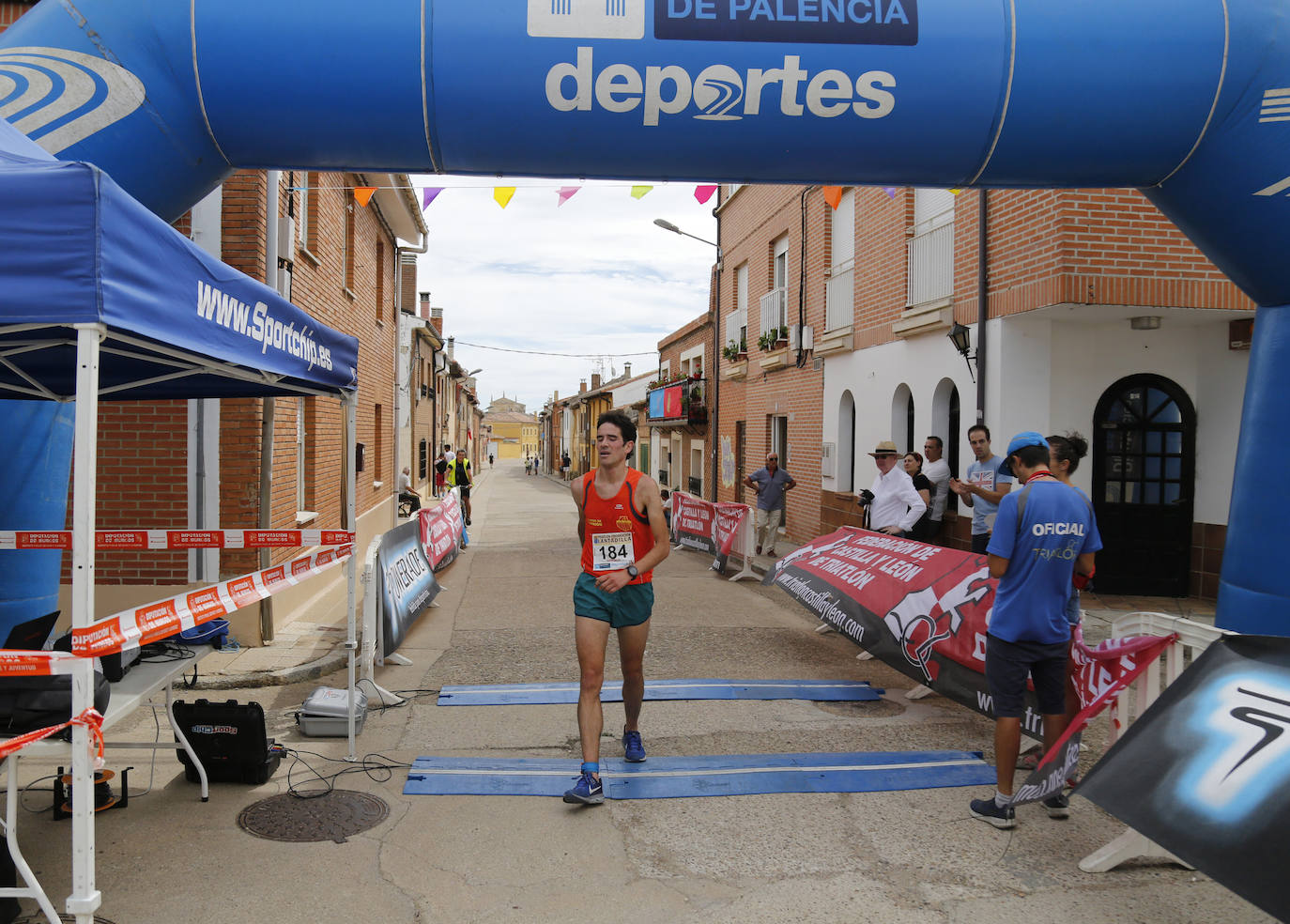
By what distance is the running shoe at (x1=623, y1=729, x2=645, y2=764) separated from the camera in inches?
190

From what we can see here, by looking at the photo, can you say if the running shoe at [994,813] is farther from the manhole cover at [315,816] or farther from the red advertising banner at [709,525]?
the red advertising banner at [709,525]


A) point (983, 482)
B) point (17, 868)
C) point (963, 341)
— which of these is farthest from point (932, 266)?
point (17, 868)

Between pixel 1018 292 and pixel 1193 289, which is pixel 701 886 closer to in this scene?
pixel 1018 292

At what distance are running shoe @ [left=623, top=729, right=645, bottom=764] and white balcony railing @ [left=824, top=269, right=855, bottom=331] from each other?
33.6ft

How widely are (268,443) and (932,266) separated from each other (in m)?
8.22

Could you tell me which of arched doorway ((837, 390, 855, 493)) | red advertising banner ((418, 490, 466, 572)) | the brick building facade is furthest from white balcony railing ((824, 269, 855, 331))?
red advertising banner ((418, 490, 466, 572))

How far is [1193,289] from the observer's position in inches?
345

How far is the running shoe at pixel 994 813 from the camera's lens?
4.09 meters

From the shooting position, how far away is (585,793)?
426 cm

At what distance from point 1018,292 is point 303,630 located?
800 cm

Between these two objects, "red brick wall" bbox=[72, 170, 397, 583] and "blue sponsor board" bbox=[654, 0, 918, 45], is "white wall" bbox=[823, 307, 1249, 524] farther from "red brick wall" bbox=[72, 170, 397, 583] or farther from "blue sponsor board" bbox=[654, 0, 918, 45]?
"red brick wall" bbox=[72, 170, 397, 583]

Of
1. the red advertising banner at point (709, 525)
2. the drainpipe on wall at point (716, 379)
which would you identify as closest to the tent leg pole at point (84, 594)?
the red advertising banner at point (709, 525)

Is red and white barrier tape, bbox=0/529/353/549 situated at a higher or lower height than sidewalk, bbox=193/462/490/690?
higher

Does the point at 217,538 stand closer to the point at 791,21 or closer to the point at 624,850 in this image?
the point at 624,850
